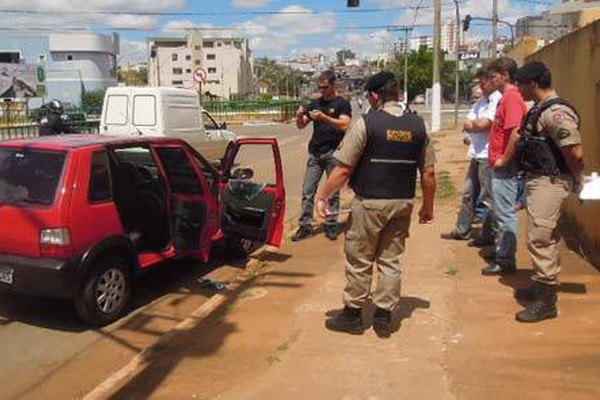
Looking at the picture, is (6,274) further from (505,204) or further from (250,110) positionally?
(250,110)

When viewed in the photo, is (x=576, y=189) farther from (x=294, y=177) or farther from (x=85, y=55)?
(x=85, y=55)

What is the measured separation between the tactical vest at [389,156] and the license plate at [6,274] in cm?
278

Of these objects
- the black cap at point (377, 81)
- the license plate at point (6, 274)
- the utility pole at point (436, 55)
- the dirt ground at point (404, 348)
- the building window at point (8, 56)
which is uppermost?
the building window at point (8, 56)

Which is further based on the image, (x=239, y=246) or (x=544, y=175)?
(x=239, y=246)

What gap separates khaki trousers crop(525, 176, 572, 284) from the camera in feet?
17.4

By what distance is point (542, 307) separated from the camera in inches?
213

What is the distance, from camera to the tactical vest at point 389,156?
16.1ft

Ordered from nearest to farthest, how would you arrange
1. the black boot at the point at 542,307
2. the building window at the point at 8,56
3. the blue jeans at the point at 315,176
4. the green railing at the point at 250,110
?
the black boot at the point at 542,307 < the blue jeans at the point at 315,176 < the green railing at the point at 250,110 < the building window at the point at 8,56

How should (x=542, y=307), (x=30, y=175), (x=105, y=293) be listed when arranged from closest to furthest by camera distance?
(x=542, y=307) < (x=30, y=175) < (x=105, y=293)

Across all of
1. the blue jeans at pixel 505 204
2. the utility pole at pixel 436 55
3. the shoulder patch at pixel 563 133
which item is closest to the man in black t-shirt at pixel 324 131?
the blue jeans at pixel 505 204

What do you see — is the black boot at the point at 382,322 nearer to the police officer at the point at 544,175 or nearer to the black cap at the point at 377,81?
the police officer at the point at 544,175

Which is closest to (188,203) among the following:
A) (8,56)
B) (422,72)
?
(422,72)

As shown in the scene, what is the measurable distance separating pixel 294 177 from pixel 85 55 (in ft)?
288

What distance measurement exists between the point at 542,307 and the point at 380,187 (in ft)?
5.04
